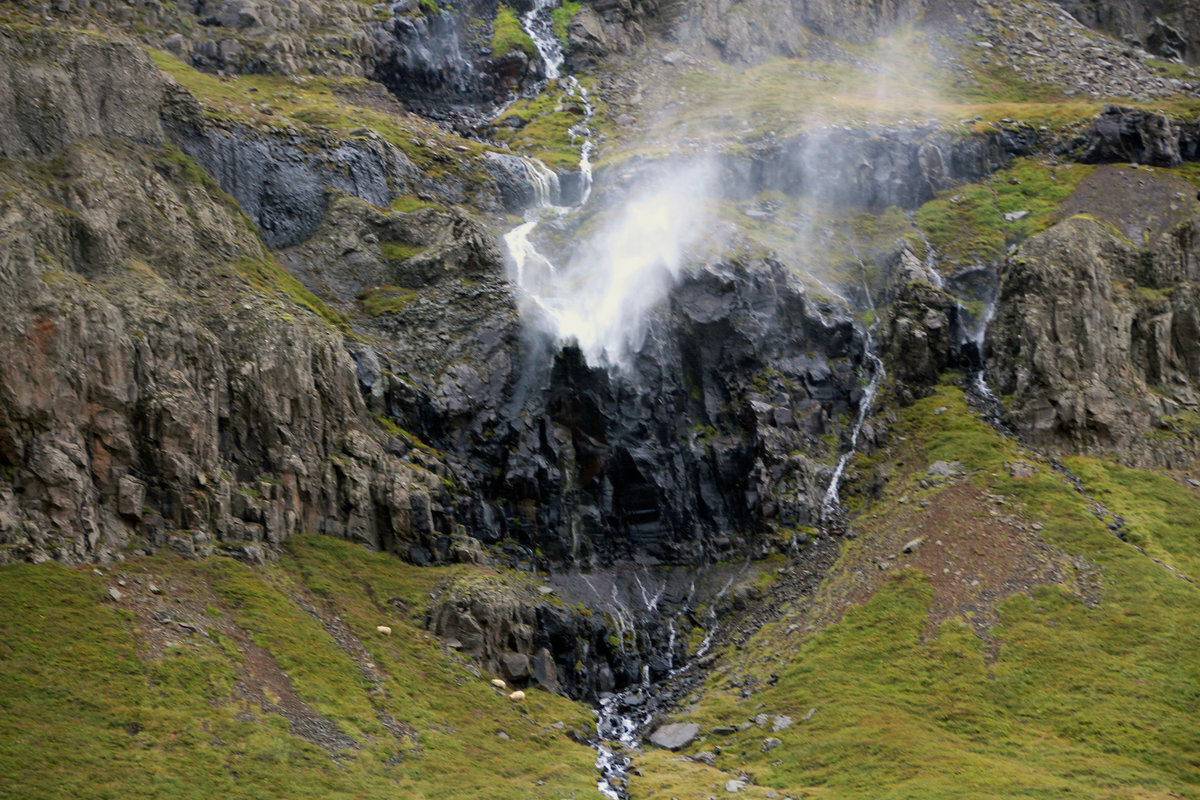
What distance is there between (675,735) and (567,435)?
82.0 ft

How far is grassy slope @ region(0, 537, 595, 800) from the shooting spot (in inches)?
1538

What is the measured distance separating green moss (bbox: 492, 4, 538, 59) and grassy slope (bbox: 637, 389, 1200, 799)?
79.7 metres

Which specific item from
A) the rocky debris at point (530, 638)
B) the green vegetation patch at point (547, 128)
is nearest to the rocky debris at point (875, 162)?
the green vegetation patch at point (547, 128)

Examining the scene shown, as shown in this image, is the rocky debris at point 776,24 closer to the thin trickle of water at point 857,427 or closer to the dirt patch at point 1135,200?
the dirt patch at point 1135,200

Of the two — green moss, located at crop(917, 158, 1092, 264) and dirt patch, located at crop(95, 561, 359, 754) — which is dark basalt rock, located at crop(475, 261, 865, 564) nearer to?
green moss, located at crop(917, 158, 1092, 264)

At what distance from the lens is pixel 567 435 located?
72562 mm

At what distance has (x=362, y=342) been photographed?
6969 cm

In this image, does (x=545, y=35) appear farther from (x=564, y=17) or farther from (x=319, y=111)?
(x=319, y=111)

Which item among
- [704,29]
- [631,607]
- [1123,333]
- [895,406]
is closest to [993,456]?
[895,406]

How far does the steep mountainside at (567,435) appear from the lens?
47.4m

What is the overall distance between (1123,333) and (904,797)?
49.0m

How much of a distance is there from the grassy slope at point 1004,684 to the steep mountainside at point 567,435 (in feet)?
0.84

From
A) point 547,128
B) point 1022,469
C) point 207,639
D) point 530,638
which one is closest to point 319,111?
point 547,128

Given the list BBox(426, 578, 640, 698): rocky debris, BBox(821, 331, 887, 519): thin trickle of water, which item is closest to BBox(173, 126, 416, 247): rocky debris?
BBox(426, 578, 640, 698): rocky debris
